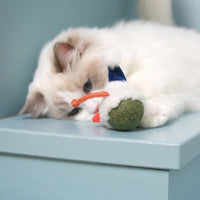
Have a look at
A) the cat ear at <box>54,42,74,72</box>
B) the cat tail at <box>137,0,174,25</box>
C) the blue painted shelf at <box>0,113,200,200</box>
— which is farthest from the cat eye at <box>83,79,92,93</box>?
the cat tail at <box>137,0,174,25</box>

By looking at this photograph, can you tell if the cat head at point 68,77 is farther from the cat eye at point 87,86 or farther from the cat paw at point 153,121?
the cat paw at point 153,121

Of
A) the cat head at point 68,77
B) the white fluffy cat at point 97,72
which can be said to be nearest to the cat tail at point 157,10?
the white fluffy cat at point 97,72

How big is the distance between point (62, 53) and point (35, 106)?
0.89 ft

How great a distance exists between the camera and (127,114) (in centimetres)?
100

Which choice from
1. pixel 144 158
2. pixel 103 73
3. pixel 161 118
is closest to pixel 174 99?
pixel 161 118

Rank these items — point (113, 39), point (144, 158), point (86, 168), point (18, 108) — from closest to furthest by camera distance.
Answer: point (144, 158)
point (86, 168)
point (113, 39)
point (18, 108)

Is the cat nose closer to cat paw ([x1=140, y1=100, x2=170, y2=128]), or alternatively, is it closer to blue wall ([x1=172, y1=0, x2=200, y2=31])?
cat paw ([x1=140, y1=100, x2=170, y2=128])

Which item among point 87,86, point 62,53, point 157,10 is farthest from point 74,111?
point 157,10

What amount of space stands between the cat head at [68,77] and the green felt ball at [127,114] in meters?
0.37

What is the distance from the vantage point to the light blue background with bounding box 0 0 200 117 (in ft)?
4.98

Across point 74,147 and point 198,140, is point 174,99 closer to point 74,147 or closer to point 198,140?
point 198,140

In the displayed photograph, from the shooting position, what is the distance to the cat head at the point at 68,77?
1419mm

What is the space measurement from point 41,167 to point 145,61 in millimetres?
702

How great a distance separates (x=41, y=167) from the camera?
108cm
